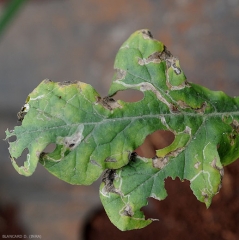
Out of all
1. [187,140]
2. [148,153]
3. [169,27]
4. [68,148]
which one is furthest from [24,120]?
[169,27]

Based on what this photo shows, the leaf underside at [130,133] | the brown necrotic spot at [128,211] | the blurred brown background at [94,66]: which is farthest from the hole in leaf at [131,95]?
the brown necrotic spot at [128,211]

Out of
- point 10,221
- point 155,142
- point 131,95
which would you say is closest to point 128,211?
point 155,142

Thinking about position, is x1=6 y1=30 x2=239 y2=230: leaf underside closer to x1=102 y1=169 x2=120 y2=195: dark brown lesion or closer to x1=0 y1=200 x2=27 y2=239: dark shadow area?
x1=102 y1=169 x2=120 y2=195: dark brown lesion

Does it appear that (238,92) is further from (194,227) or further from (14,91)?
(14,91)

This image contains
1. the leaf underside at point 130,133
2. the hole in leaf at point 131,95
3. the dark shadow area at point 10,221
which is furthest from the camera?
the dark shadow area at point 10,221

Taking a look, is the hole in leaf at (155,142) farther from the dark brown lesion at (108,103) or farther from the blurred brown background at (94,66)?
the dark brown lesion at (108,103)

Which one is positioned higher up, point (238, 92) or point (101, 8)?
point (101, 8)
